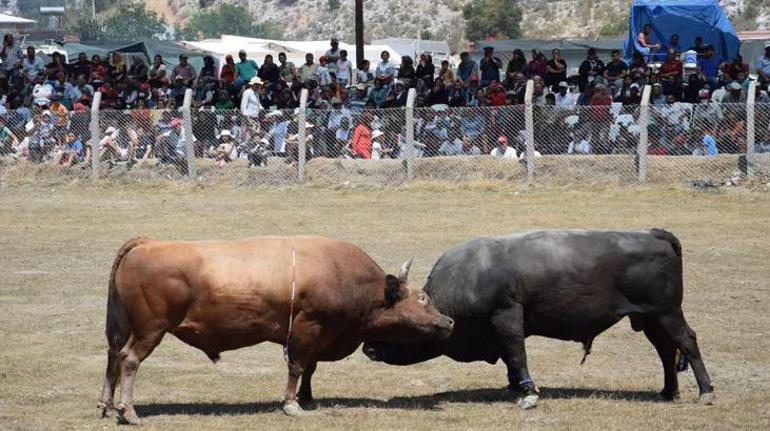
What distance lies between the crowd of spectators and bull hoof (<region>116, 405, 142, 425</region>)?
15491mm

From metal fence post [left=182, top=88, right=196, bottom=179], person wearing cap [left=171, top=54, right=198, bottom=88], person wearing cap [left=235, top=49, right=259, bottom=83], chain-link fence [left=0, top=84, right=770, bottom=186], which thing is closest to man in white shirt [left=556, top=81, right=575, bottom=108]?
chain-link fence [left=0, top=84, right=770, bottom=186]

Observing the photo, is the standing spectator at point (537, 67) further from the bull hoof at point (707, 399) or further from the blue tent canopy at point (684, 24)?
the bull hoof at point (707, 399)

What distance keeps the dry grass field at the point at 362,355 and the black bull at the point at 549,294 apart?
1.38 ft

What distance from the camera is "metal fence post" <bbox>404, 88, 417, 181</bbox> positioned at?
24359mm

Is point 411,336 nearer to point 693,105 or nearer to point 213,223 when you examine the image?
point 213,223

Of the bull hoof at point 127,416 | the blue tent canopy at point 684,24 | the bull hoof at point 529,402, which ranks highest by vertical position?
the blue tent canopy at point 684,24

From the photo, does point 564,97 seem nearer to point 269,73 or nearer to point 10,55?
point 269,73

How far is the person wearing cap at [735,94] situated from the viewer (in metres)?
23.8

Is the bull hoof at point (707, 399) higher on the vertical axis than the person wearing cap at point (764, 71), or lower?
lower

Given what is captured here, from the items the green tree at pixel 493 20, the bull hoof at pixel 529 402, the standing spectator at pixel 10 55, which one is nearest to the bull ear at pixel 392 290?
the bull hoof at pixel 529 402

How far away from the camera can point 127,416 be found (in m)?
9.23

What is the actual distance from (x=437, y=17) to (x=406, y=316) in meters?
79.0

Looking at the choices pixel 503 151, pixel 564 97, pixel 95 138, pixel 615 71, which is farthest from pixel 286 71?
pixel 615 71

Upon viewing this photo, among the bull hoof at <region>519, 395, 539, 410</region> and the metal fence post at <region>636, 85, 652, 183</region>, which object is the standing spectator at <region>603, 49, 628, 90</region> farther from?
the bull hoof at <region>519, 395, 539, 410</region>
